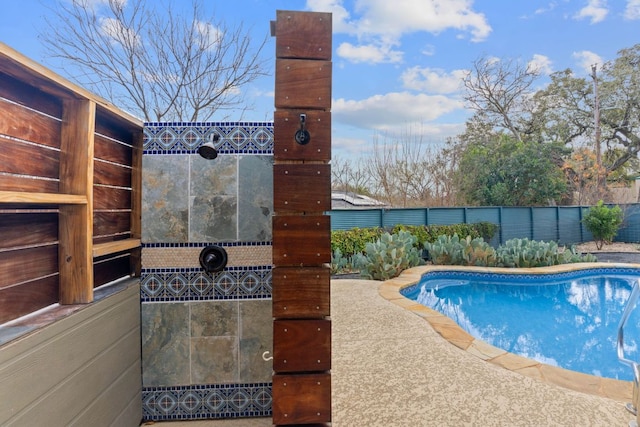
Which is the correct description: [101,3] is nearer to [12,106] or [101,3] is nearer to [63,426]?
[12,106]

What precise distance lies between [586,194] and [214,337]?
15.9 m

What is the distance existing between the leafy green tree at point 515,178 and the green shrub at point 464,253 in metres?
4.73

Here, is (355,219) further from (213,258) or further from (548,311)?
(213,258)

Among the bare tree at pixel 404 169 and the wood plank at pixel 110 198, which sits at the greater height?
the bare tree at pixel 404 169

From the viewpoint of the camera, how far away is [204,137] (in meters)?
2.18

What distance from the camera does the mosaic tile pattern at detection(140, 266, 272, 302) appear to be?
2.16 metres

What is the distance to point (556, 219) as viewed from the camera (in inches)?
461

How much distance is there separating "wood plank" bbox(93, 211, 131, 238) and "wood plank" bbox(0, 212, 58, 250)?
32cm

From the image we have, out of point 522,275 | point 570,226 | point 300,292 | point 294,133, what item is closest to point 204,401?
point 300,292

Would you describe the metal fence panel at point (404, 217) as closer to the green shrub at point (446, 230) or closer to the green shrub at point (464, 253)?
the green shrub at point (446, 230)

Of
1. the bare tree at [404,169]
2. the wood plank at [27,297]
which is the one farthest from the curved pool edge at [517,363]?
the bare tree at [404,169]

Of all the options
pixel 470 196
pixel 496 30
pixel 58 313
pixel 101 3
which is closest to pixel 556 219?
pixel 470 196

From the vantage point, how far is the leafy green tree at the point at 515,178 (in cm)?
1126

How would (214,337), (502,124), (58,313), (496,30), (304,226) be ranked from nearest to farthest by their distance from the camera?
(58,313)
(304,226)
(214,337)
(496,30)
(502,124)
